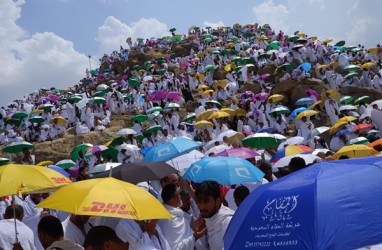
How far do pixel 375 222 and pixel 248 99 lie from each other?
61.4 feet

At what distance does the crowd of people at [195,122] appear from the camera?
166 inches

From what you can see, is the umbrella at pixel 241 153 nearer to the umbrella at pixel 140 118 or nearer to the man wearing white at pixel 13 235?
the man wearing white at pixel 13 235

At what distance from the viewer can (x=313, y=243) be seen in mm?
2414

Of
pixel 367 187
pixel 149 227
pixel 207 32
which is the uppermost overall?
pixel 207 32

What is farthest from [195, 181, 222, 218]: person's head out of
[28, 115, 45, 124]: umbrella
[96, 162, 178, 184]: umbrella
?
[28, 115, 45, 124]: umbrella

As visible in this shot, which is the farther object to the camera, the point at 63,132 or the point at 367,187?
the point at 63,132

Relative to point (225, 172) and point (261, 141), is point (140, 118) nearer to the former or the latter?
point (261, 141)

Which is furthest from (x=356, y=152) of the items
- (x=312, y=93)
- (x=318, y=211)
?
(x=312, y=93)

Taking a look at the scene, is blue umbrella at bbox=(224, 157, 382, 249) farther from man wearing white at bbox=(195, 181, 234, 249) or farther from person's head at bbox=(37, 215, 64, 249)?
person's head at bbox=(37, 215, 64, 249)

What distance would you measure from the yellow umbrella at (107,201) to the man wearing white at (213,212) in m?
0.43

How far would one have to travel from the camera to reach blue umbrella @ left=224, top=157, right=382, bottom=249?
243cm

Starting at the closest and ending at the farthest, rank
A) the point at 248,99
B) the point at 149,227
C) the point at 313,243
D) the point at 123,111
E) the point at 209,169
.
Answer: the point at 313,243 < the point at 149,227 < the point at 209,169 < the point at 248,99 < the point at 123,111

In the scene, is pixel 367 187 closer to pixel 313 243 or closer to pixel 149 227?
pixel 313 243

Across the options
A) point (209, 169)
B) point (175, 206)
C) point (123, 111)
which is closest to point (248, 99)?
point (123, 111)
